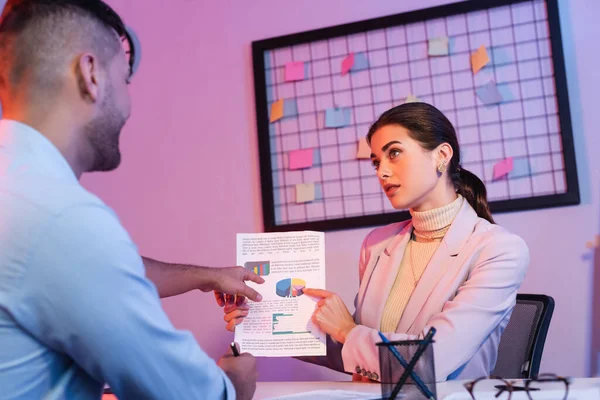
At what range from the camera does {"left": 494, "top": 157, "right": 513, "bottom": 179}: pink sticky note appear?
267 centimetres

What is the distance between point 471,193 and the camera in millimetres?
2334

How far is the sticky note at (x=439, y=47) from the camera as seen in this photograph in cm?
279

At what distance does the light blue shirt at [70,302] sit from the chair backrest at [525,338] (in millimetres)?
1402

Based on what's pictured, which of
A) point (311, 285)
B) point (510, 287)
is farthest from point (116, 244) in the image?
point (510, 287)

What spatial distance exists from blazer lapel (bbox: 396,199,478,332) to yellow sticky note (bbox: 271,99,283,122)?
1092 mm

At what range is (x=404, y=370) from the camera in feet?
4.19

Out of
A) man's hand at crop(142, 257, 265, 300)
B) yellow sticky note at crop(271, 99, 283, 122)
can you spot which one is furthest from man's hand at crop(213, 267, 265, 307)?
yellow sticky note at crop(271, 99, 283, 122)

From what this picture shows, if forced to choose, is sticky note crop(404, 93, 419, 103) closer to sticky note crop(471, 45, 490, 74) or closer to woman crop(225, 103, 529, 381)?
sticky note crop(471, 45, 490, 74)

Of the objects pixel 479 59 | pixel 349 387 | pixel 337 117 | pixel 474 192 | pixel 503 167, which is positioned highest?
pixel 479 59

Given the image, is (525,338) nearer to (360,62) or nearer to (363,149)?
(363,149)

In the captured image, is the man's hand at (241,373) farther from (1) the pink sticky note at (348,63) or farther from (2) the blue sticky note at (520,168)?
(1) the pink sticky note at (348,63)

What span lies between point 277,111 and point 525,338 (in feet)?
4.74

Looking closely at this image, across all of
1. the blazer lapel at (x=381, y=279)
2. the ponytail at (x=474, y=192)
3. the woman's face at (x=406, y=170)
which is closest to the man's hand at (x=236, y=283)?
the blazer lapel at (x=381, y=279)

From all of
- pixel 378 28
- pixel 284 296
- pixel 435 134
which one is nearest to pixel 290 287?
pixel 284 296
